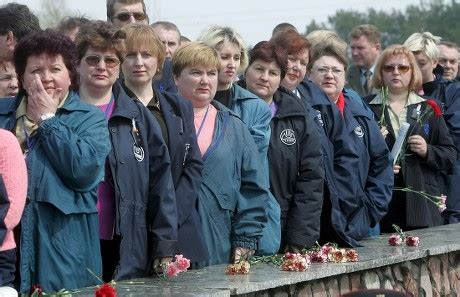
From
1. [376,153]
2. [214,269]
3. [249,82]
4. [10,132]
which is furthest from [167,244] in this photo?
[376,153]

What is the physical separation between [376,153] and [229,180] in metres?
2.48

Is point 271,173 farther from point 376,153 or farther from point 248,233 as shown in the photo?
point 376,153

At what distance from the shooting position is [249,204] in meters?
8.83

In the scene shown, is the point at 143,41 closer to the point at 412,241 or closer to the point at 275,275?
the point at 275,275

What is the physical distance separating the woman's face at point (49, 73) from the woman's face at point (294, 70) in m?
2.68

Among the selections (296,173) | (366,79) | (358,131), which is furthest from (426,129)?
(296,173)

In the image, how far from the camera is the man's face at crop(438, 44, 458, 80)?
14.7 metres

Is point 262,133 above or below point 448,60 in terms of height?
below

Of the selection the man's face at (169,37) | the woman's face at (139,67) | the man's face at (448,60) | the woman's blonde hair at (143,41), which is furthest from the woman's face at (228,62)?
the man's face at (448,60)

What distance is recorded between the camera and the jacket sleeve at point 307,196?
948cm

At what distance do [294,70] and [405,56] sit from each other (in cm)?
187

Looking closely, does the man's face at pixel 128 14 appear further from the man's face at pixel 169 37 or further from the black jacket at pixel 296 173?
the black jacket at pixel 296 173

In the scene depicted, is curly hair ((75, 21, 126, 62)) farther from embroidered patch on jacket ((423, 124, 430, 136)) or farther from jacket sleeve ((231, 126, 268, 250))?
embroidered patch on jacket ((423, 124, 430, 136))

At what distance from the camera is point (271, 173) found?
9.52 metres
